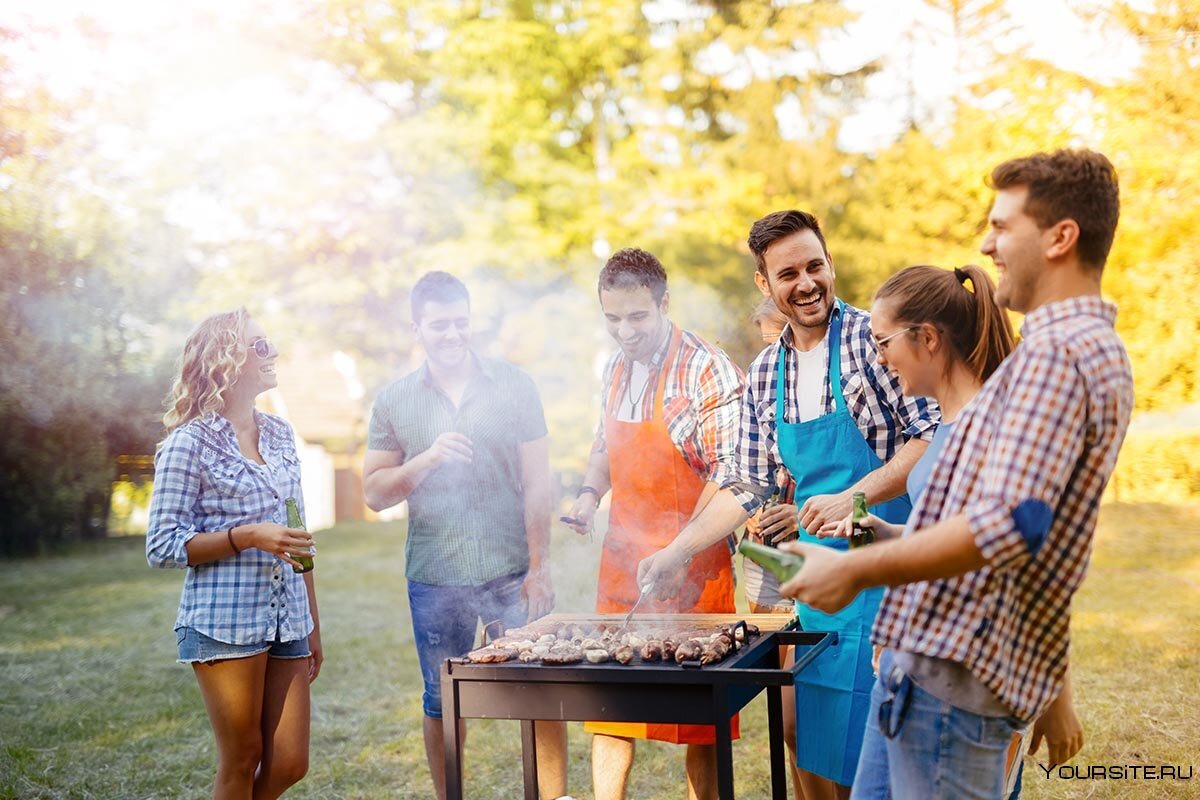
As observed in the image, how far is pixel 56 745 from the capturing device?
516cm

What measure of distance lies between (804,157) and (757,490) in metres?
11.4

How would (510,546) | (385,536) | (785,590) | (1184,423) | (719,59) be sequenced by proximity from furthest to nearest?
(719,59), (385,536), (1184,423), (510,546), (785,590)

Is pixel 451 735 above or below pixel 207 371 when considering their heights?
below

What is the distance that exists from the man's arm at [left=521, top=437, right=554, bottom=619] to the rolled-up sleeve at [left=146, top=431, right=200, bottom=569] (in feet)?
4.06

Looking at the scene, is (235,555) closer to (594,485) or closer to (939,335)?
(594,485)

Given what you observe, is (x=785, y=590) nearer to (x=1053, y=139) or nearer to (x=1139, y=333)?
(x=1053, y=139)

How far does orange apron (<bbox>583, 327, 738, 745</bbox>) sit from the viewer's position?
345 centimetres

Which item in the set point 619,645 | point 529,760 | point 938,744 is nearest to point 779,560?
point 938,744

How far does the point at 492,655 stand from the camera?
8.25 feet

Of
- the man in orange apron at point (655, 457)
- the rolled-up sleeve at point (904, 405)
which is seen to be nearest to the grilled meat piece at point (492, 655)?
the man in orange apron at point (655, 457)

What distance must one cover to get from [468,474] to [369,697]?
2953 millimetres

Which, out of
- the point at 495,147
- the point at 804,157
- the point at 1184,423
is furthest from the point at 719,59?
the point at 1184,423

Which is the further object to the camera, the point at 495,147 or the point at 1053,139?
the point at 495,147

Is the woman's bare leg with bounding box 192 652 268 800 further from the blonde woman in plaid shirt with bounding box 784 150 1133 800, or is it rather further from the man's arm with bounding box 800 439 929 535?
the blonde woman in plaid shirt with bounding box 784 150 1133 800
